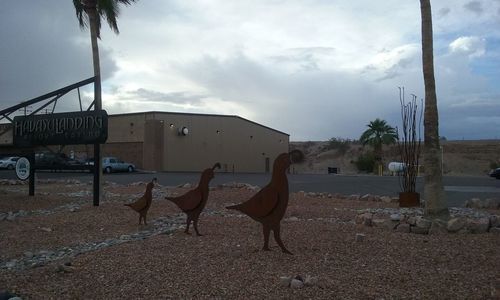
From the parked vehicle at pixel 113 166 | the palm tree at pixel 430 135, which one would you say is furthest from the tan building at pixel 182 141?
the palm tree at pixel 430 135

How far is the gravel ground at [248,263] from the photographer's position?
586cm

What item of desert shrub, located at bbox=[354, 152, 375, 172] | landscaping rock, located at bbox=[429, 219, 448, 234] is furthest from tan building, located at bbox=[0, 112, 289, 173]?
landscaping rock, located at bbox=[429, 219, 448, 234]

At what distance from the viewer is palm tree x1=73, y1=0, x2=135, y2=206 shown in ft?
51.7

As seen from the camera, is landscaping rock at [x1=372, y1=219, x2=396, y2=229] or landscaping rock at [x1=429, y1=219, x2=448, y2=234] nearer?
landscaping rock at [x1=429, y1=219, x2=448, y2=234]

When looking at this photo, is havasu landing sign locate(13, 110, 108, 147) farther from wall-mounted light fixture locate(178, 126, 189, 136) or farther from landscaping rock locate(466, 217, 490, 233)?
wall-mounted light fixture locate(178, 126, 189, 136)

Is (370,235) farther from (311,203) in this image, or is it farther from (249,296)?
(311,203)

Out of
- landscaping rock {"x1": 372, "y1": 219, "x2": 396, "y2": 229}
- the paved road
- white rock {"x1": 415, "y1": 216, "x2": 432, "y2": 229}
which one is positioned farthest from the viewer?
the paved road

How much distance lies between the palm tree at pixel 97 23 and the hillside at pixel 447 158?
5309cm

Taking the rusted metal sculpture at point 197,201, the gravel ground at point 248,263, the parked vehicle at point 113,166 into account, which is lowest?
the gravel ground at point 248,263

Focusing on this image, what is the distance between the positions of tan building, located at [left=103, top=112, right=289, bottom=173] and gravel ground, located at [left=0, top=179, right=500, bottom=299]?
42.6 m

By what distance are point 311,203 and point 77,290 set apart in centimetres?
1070

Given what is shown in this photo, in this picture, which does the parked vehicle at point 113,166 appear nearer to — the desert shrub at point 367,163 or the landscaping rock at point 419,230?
the desert shrub at point 367,163

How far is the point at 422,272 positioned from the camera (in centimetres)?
655

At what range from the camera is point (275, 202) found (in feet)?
24.7
